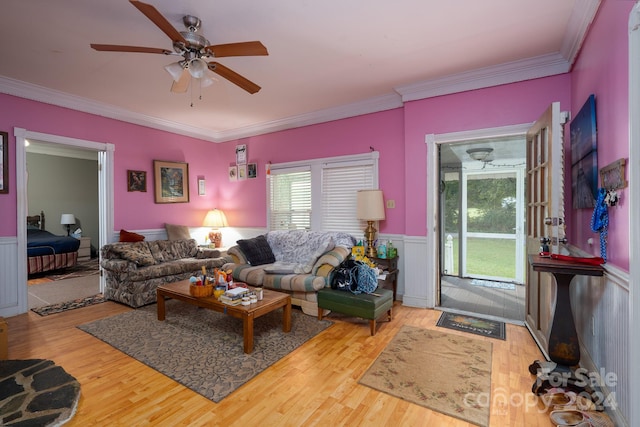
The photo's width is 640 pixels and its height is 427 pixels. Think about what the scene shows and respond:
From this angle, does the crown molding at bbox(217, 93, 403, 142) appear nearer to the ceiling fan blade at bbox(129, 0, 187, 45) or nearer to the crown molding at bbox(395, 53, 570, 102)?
the crown molding at bbox(395, 53, 570, 102)

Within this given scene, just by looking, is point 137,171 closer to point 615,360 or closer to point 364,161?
point 364,161

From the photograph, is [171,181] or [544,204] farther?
[171,181]

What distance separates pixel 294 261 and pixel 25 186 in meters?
3.53

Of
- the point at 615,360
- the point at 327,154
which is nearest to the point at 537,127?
the point at 615,360

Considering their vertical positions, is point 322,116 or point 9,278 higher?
point 322,116

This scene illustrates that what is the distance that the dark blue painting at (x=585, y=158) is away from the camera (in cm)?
219

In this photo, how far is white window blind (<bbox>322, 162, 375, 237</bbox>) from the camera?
457cm

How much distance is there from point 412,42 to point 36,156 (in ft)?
29.4

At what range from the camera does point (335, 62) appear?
326 cm

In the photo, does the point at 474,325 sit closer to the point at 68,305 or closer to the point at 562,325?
the point at 562,325

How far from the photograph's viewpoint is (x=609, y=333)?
1.93 m

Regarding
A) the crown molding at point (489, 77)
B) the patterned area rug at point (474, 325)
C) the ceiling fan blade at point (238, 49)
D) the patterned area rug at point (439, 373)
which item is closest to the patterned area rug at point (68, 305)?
the ceiling fan blade at point (238, 49)

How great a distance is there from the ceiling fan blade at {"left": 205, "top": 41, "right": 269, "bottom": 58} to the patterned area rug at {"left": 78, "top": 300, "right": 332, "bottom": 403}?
2.43 metres

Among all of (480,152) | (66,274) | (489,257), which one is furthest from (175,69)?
(489,257)
